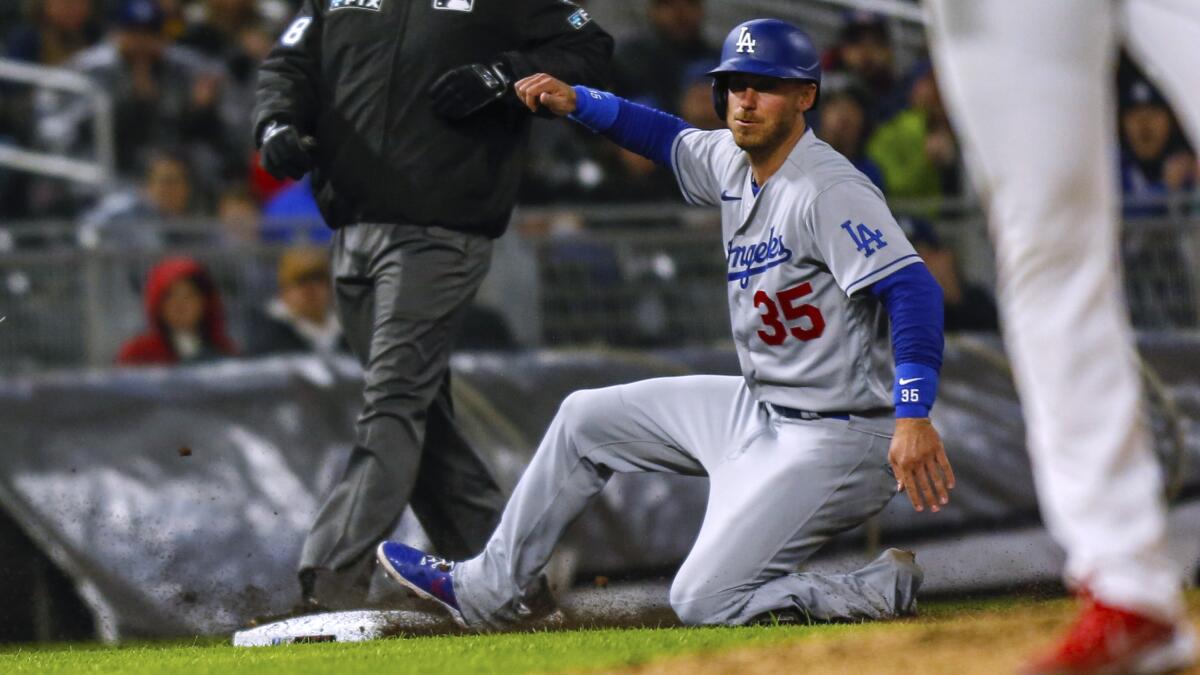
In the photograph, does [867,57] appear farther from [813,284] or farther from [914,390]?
[914,390]

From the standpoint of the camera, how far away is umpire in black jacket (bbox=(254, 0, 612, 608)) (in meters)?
5.16

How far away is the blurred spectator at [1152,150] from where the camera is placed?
1006 centimetres

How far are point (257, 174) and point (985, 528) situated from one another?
17.4 ft

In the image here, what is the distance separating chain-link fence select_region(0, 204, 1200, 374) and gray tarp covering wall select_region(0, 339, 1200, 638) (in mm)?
879

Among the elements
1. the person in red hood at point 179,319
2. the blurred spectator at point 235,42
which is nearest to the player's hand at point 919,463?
the person in red hood at point 179,319

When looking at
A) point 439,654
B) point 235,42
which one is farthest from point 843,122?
point 439,654

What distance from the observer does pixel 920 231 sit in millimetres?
8469

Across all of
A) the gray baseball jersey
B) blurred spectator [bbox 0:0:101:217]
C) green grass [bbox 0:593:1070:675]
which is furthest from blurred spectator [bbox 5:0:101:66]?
the gray baseball jersey

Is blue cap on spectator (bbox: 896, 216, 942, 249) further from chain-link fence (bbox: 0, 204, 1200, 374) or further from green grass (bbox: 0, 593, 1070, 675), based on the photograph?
green grass (bbox: 0, 593, 1070, 675)

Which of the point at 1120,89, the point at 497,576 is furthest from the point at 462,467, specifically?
the point at 1120,89

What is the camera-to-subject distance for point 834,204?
4.61 metres

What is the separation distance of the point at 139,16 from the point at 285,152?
6214mm

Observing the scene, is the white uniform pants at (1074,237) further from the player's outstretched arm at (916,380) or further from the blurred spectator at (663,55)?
the blurred spectator at (663,55)

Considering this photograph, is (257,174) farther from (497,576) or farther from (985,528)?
(497,576)
